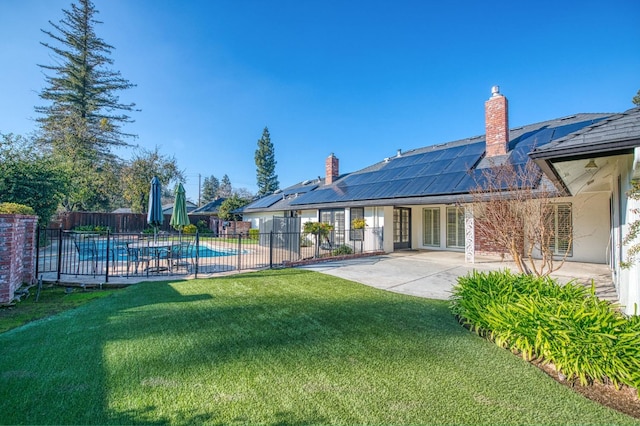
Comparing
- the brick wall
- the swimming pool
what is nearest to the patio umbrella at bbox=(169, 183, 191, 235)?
the swimming pool

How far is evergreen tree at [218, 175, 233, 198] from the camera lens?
66575 mm

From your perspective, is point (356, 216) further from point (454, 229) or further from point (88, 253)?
point (88, 253)

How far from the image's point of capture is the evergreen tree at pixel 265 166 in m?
49.2

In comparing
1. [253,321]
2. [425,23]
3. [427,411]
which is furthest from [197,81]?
[427,411]

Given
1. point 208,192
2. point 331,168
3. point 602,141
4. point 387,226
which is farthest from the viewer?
point 208,192

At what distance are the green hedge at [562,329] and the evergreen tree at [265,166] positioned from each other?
46.3 metres

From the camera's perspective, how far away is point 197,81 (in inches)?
627

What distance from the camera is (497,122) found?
13148mm

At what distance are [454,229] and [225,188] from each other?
62.8 metres

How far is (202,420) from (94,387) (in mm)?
1359

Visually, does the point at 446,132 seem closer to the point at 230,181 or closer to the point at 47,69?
the point at 47,69

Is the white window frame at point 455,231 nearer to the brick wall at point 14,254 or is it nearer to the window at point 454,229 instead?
the window at point 454,229

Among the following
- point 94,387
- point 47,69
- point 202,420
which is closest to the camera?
point 202,420

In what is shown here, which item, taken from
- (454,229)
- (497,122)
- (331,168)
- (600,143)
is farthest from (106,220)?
(600,143)
